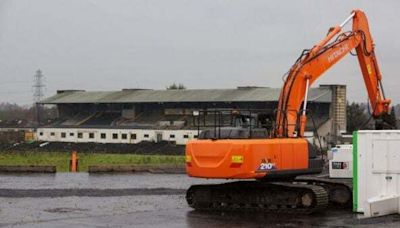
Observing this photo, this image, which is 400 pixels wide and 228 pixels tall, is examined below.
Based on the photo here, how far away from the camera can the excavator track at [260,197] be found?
16.4 metres

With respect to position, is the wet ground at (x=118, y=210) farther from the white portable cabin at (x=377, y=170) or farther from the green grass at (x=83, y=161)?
the green grass at (x=83, y=161)

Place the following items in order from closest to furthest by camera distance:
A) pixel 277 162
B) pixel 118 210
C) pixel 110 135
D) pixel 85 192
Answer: pixel 277 162 → pixel 118 210 → pixel 85 192 → pixel 110 135

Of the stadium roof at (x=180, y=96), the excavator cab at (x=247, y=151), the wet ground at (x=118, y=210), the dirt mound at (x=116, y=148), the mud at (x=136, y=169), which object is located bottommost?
the wet ground at (x=118, y=210)

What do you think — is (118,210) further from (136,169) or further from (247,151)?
(136,169)

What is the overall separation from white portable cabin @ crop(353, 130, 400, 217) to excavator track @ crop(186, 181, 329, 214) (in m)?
1.00

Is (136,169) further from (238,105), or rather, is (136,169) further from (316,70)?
(238,105)

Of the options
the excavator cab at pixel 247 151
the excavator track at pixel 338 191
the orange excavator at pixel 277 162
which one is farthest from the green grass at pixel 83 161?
the excavator track at pixel 338 191

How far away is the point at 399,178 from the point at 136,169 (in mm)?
18240

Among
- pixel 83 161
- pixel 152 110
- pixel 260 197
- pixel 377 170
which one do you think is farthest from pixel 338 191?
pixel 152 110

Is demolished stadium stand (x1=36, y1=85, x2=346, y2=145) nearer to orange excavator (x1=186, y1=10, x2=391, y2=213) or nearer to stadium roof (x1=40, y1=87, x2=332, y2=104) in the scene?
stadium roof (x1=40, y1=87, x2=332, y2=104)

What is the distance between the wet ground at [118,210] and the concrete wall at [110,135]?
164ft

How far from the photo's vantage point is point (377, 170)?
15.9m

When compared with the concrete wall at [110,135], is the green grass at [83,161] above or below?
below

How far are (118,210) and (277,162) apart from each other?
422 centimetres
